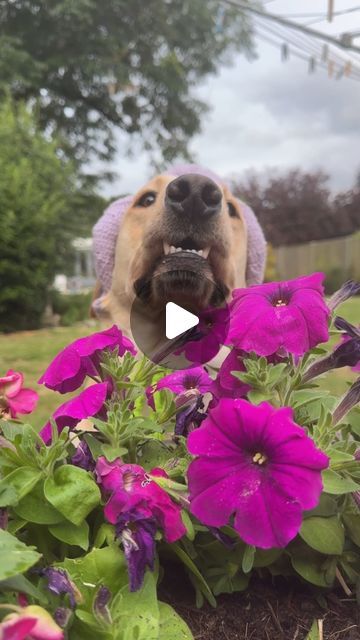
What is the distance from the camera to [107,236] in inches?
67.5

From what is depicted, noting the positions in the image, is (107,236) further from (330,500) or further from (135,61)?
(135,61)

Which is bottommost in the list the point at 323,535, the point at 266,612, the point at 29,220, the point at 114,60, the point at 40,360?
the point at 40,360

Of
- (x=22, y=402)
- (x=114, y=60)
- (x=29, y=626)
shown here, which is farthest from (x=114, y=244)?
(x=114, y=60)

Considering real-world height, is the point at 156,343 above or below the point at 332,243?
above

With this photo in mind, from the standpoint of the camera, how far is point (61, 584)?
1.64 feet

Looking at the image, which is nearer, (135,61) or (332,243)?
(135,61)

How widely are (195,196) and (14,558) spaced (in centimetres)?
94

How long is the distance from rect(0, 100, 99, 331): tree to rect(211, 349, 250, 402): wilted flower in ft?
27.4

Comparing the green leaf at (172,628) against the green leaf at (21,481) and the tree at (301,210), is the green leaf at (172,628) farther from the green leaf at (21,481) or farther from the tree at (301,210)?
the tree at (301,210)

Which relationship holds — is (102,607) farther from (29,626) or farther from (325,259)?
(325,259)

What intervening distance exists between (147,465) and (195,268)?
45 centimetres

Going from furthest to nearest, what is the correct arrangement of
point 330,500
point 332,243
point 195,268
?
point 332,243 < point 195,268 < point 330,500

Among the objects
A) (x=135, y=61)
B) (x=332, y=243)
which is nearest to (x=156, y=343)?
(x=135, y=61)

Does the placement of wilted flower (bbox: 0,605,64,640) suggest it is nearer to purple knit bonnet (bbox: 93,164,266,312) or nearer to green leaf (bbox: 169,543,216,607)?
green leaf (bbox: 169,543,216,607)
